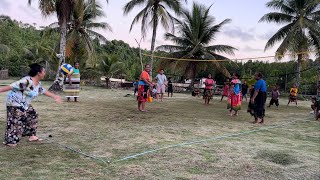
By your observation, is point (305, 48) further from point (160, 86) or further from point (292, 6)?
point (160, 86)

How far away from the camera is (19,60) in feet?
107

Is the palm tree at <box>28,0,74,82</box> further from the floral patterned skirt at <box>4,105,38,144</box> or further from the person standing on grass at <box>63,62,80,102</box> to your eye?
the floral patterned skirt at <box>4,105,38,144</box>

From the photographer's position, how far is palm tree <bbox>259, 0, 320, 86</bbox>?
17.9m

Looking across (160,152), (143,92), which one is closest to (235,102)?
(143,92)

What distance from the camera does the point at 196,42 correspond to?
70.9 feet

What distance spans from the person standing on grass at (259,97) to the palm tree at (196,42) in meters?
13.0

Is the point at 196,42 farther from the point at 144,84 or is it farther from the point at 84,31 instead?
the point at 144,84

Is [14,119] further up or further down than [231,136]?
further up

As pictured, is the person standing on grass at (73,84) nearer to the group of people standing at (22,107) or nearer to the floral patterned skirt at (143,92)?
the floral patterned skirt at (143,92)

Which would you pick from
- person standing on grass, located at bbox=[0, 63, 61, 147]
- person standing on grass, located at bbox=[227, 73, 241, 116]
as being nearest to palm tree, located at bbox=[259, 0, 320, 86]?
person standing on grass, located at bbox=[227, 73, 241, 116]

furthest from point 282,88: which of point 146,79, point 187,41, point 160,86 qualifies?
point 146,79

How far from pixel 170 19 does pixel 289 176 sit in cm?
1629

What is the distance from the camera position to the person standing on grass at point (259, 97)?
7965mm

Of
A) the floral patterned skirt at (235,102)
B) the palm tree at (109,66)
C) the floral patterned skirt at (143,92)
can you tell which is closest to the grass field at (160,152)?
the floral patterned skirt at (143,92)
